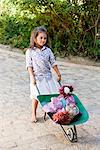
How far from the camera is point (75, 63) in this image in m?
9.42

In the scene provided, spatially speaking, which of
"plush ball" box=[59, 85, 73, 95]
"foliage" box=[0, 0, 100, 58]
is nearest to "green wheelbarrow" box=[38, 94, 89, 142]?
"plush ball" box=[59, 85, 73, 95]

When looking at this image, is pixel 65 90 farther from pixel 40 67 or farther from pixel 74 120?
pixel 40 67

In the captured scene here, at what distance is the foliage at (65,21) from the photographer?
30.7ft

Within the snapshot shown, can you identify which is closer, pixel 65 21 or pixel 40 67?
pixel 40 67

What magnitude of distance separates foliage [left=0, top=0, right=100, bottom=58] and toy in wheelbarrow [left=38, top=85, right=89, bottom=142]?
4.41 meters

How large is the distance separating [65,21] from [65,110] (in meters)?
4.91

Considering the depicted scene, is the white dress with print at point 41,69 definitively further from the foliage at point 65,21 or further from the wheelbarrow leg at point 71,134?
the foliage at point 65,21

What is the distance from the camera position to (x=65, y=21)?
9.55 meters

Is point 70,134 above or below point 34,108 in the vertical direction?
below

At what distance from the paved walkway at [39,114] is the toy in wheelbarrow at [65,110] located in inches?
8.3

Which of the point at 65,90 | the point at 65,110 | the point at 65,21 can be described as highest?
the point at 65,21

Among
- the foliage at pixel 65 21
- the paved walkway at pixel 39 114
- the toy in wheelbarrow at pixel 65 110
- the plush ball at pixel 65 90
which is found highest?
the foliage at pixel 65 21

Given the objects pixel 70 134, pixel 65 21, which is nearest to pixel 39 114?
pixel 70 134

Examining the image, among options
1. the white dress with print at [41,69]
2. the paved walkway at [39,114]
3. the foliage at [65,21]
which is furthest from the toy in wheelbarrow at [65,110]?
the foliage at [65,21]
